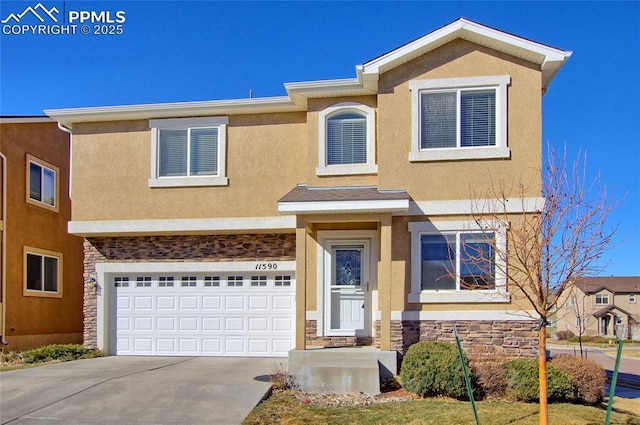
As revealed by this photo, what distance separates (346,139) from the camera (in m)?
13.1

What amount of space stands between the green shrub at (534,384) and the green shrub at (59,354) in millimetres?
10298

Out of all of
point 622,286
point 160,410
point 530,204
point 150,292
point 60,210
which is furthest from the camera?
point 622,286

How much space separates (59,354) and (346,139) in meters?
9.06

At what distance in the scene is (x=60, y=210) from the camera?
18828 mm

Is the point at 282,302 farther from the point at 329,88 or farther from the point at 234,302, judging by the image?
the point at 329,88

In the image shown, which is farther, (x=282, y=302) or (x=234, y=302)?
(x=234, y=302)

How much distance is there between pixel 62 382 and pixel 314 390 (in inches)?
193

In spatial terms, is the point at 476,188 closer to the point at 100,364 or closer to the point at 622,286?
the point at 100,364

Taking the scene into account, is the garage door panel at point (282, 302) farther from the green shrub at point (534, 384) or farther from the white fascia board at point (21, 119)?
the white fascia board at point (21, 119)

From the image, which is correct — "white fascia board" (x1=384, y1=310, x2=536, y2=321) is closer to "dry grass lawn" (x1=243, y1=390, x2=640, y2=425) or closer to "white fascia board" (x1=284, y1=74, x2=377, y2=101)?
"dry grass lawn" (x1=243, y1=390, x2=640, y2=425)

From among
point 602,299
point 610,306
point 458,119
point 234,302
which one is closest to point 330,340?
point 234,302

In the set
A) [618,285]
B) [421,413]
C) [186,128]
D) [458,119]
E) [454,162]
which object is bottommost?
[618,285]

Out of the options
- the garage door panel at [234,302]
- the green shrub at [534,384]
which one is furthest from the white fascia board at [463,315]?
the garage door panel at [234,302]

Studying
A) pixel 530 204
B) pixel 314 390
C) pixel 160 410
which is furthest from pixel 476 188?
pixel 160 410
